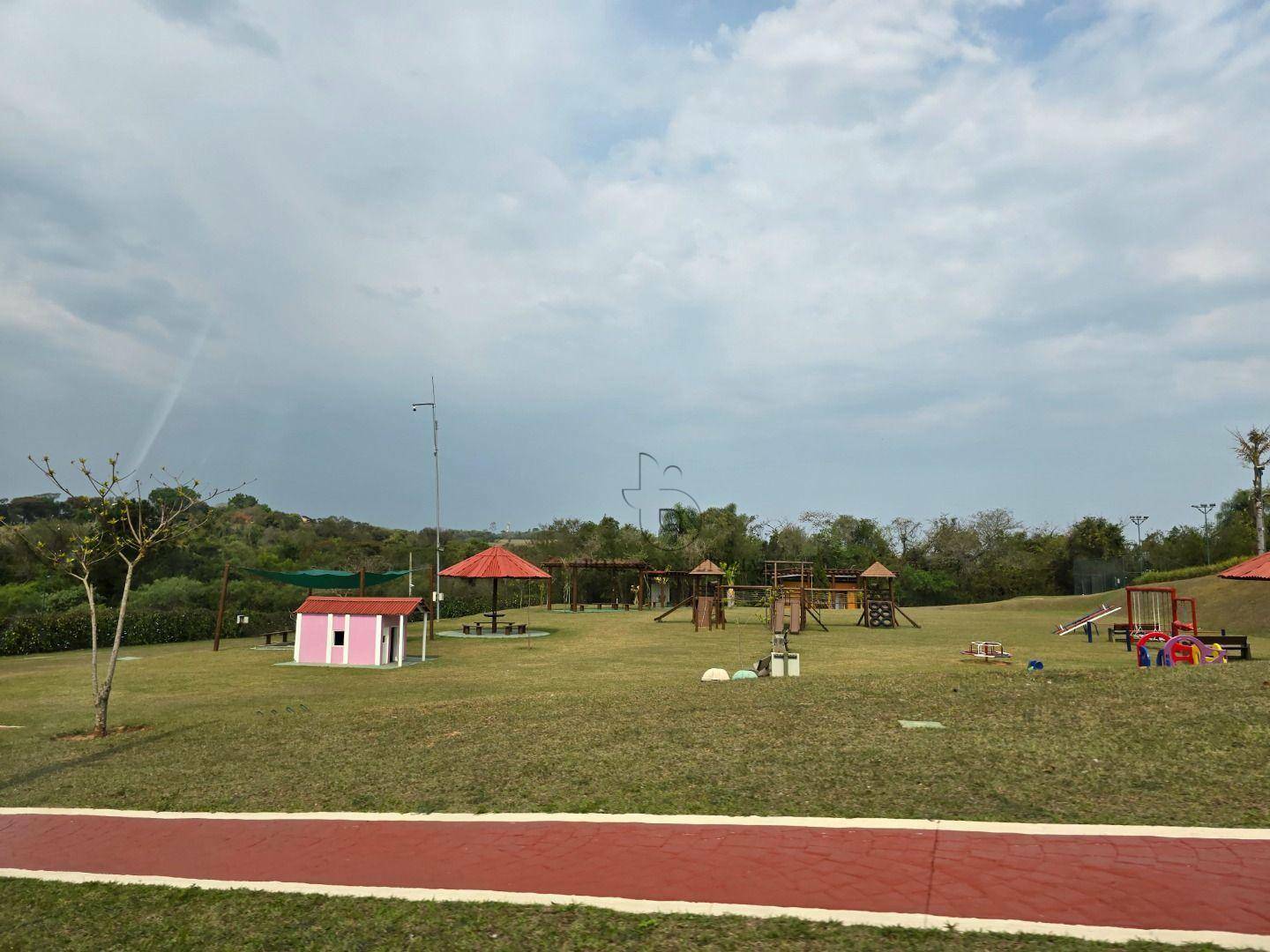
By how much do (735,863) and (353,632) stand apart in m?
15.6

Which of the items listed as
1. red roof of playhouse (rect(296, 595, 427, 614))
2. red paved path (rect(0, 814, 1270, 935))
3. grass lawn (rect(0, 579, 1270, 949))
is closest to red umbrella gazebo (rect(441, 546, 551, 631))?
red roof of playhouse (rect(296, 595, 427, 614))

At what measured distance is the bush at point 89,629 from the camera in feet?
75.4

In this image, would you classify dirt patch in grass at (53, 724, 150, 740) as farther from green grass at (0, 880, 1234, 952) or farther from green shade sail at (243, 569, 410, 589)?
green shade sail at (243, 569, 410, 589)

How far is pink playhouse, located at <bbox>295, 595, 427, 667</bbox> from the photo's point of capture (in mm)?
18766

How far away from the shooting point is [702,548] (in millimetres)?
50438

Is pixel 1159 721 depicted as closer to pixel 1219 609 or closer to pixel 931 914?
pixel 931 914

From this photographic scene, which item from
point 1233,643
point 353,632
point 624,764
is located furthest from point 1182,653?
point 353,632

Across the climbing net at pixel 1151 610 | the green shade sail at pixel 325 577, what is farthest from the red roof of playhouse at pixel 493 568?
the climbing net at pixel 1151 610

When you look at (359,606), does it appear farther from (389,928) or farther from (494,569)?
(389,928)

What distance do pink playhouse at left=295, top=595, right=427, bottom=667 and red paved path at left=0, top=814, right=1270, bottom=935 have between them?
12557 millimetres

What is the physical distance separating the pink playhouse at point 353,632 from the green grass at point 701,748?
470 centimetres

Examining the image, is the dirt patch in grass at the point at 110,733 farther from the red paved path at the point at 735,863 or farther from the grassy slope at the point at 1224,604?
the grassy slope at the point at 1224,604

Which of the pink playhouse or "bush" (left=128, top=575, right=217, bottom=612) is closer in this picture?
the pink playhouse

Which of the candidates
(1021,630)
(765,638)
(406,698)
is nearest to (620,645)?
(765,638)
